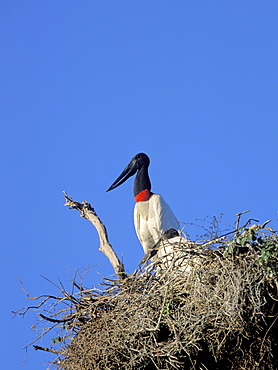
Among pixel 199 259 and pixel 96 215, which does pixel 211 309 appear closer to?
pixel 199 259

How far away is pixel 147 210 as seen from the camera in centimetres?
893

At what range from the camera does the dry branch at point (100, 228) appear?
22.9 ft

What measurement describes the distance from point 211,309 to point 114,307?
993 mm

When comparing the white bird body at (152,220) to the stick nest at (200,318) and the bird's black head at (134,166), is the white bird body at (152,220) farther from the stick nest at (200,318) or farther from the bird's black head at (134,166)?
the stick nest at (200,318)

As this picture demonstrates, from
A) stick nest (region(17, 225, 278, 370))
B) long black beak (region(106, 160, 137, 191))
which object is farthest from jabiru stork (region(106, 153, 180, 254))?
stick nest (region(17, 225, 278, 370))

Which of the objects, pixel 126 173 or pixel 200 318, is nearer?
pixel 200 318

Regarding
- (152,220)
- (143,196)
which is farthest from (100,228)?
(143,196)

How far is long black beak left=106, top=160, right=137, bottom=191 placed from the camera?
9344 millimetres

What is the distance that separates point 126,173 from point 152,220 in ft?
2.72

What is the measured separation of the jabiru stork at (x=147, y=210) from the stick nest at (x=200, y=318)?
104 inches

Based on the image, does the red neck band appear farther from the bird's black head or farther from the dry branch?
the dry branch

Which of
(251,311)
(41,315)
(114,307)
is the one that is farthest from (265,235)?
(41,315)

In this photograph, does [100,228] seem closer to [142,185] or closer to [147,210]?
[147,210]

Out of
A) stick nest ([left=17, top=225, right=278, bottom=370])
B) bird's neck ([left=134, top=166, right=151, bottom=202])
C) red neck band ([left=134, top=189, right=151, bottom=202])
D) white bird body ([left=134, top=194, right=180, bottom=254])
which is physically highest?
bird's neck ([left=134, top=166, right=151, bottom=202])
